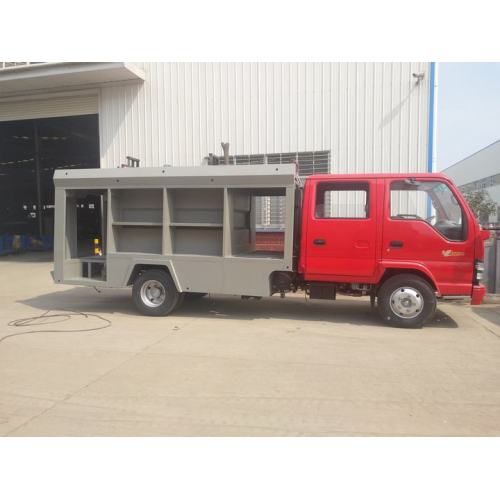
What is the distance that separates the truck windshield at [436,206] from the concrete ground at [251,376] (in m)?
1.60

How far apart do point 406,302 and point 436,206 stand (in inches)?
62.9

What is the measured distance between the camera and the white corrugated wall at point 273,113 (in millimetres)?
11109

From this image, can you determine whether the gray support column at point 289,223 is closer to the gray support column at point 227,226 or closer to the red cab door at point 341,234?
the red cab door at point 341,234

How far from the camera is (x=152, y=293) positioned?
7559mm

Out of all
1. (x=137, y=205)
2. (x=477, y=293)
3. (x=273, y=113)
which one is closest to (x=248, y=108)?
(x=273, y=113)

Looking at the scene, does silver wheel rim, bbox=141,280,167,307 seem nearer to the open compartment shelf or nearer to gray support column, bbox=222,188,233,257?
the open compartment shelf

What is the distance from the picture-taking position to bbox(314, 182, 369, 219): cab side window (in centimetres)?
664

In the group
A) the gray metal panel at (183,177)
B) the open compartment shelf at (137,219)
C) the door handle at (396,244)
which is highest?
the gray metal panel at (183,177)

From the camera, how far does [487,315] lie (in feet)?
25.0

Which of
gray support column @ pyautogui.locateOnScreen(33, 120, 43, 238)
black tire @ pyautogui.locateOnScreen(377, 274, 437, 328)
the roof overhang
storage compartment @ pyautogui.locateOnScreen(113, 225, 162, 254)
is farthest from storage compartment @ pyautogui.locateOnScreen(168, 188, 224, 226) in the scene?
gray support column @ pyautogui.locateOnScreen(33, 120, 43, 238)

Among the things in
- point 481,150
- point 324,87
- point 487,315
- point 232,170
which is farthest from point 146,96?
point 481,150

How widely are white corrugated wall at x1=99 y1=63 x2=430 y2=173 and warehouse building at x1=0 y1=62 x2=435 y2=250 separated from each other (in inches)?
1.1

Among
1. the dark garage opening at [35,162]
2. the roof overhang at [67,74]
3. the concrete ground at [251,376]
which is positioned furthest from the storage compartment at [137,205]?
the dark garage opening at [35,162]

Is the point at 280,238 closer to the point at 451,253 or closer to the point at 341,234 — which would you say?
the point at 341,234
